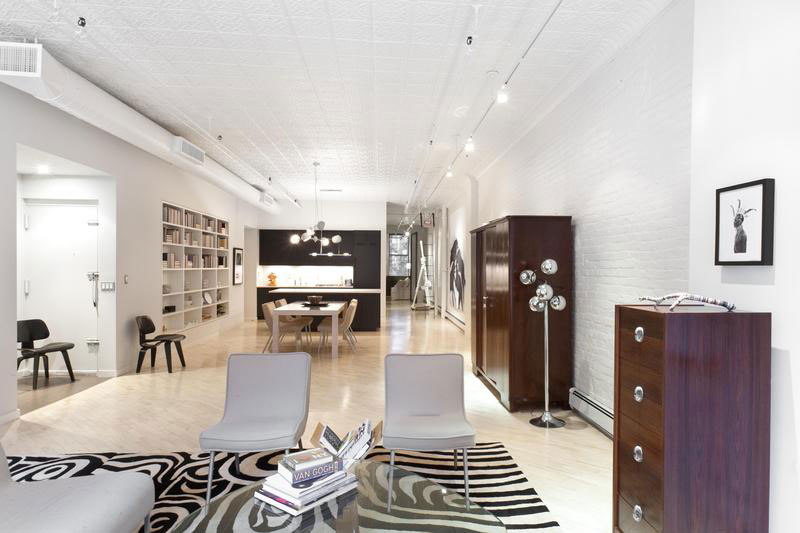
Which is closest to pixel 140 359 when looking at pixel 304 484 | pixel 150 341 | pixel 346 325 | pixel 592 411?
pixel 150 341

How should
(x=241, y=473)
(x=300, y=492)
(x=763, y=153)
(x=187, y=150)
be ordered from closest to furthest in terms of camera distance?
1. (x=300, y=492)
2. (x=763, y=153)
3. (x=241, y=473)
4. (x=187, y=150)

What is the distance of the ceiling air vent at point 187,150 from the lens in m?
6.38

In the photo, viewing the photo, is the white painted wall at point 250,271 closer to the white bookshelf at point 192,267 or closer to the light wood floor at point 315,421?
the white bookshelf at point 192,267

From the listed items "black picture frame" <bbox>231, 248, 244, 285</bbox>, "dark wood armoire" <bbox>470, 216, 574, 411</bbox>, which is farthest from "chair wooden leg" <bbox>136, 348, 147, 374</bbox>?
"dark wood armoire" <bbox>470, 216, 574, 411</bbox>

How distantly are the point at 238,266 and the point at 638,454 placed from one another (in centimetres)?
1084

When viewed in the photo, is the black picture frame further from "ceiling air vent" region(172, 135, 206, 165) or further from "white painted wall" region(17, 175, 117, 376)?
"white painted wall" region(17, 175, 117, 376)

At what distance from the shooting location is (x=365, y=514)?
209 cm

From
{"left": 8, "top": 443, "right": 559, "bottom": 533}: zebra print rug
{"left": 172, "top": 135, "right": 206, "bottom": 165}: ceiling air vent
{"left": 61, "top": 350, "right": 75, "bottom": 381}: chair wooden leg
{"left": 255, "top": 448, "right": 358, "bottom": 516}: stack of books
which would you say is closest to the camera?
{"left": 255, "top": 448, "right": 358, "bottom": 516}: stack of books

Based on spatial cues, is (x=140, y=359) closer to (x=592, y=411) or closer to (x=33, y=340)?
(x=33, y=340)

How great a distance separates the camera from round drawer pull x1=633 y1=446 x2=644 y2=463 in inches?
93.3

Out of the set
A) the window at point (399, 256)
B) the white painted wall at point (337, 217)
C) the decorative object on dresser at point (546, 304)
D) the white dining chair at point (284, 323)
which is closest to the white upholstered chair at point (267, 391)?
the decorative object on dresser at point (546, 304)

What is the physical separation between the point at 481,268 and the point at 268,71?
3.66 m

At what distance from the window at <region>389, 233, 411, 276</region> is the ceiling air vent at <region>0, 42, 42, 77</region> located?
1874 cm

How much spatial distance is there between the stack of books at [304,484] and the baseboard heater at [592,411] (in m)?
2.91
